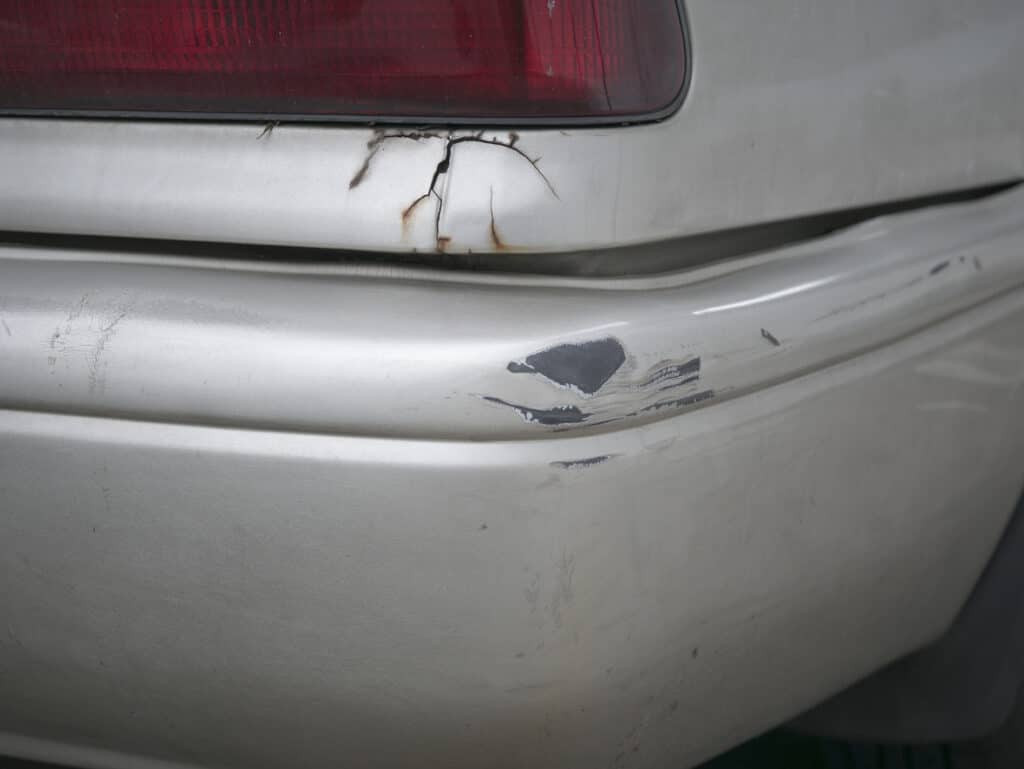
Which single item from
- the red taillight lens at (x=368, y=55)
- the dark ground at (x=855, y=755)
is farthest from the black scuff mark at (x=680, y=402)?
the dark ground at (x=855, y=755)

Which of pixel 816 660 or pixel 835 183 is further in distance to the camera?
pixel 816 660

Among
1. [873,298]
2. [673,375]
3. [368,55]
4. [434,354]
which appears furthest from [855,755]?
[368,55]

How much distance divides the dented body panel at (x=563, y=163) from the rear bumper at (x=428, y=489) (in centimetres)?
5

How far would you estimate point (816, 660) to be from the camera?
125 cm

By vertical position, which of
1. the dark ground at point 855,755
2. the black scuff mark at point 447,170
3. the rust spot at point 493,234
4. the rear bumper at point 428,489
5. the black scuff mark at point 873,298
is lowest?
the dark ground at point 855,755

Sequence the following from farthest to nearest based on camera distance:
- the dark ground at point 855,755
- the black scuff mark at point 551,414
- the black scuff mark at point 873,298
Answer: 1. the dark ground at point 855,755
2. the black scuff mark at point 873,298
3. the black scuff mark at point 551,414

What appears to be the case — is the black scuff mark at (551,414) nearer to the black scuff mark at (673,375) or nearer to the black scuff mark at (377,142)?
the black scuff mark at (673,375)

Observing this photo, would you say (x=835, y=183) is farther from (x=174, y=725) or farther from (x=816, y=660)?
(x=174, y=725)

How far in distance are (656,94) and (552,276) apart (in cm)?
18

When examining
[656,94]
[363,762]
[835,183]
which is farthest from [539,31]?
[363,762]

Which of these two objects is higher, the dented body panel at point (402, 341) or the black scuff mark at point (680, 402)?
the dented body panel at point (402, 341)

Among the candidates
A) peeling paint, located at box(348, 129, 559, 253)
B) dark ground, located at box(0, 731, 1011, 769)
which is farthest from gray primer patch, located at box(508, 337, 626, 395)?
dark ground, located at box(0, 731, 1011, 769)

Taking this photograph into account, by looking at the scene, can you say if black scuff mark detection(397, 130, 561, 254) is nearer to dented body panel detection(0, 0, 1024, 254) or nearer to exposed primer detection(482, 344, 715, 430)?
dented body panel detection(0, 0, 1024, 254)

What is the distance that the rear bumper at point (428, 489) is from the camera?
919mm
